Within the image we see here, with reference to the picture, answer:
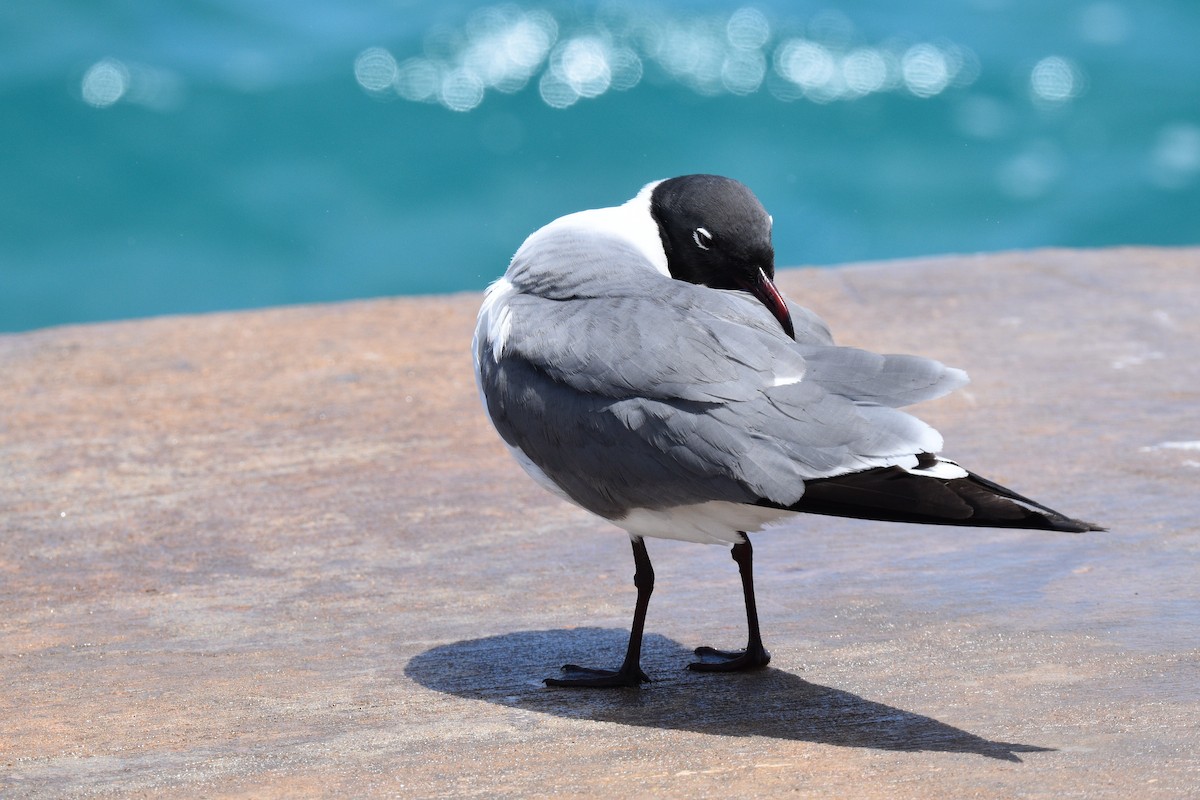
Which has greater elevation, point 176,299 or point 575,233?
point 176,299

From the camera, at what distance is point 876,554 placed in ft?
11.4

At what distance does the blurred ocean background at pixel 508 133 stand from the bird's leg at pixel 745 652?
733 centimetres

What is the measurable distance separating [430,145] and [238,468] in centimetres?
716

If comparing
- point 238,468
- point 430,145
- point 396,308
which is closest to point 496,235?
point 430,145

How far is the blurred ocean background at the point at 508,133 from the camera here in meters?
10.5

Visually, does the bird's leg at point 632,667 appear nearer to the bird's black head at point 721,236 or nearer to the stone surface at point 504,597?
the stone surface at point 504,597

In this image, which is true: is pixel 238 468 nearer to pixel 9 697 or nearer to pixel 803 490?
pixel 9 697

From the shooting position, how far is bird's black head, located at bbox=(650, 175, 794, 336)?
→ 2910mm

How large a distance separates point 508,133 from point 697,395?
8.81 m

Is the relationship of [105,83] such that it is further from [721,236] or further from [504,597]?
[721,236]

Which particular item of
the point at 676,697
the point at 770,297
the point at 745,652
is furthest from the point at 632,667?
the point at 770,297

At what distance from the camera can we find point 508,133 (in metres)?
11.1

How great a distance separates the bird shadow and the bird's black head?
2.17 feet

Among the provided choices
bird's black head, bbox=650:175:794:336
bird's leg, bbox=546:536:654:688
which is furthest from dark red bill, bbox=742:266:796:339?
bird's leg, bbox=546:536:654:688
